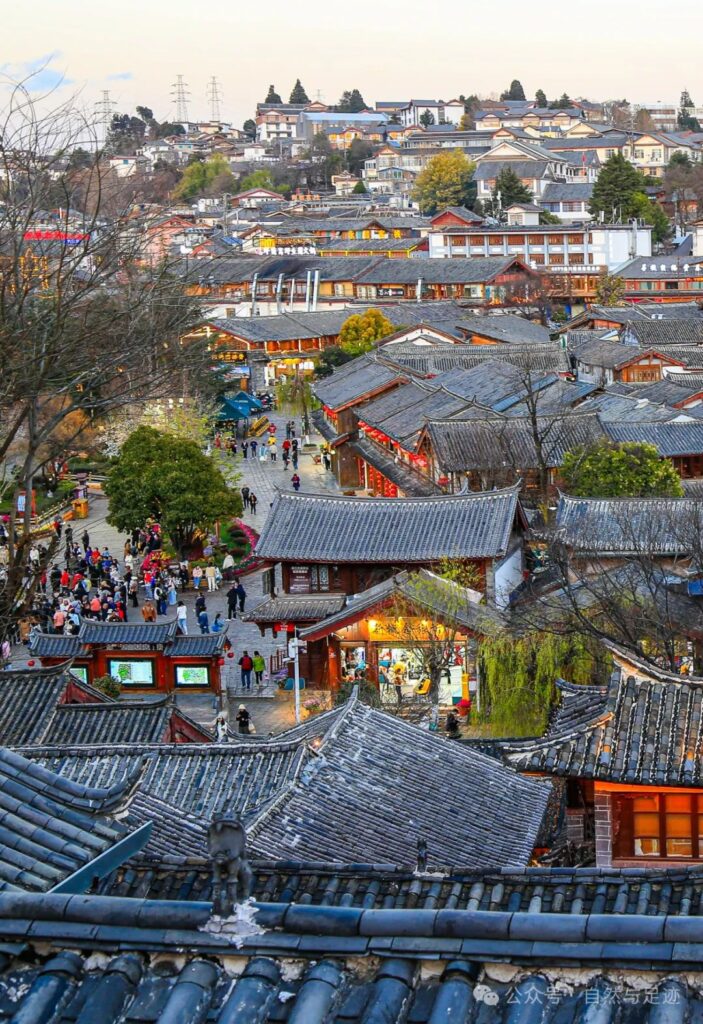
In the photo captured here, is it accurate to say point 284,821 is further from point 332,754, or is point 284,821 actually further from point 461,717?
point 461,717

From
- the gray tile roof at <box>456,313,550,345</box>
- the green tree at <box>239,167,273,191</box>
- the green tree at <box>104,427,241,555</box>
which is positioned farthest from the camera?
the green tree at <box>239,167,273,191</box>

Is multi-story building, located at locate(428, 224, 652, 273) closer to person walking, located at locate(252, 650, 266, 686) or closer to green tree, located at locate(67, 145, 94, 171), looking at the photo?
person walking, located at locate(252, 650, 266, 686)

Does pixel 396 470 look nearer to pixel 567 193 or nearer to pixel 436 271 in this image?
pixel 436 271

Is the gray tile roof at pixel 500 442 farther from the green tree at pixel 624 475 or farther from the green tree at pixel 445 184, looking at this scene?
the green tree at pixel 445 184

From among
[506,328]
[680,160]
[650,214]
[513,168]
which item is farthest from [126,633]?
[680,160]

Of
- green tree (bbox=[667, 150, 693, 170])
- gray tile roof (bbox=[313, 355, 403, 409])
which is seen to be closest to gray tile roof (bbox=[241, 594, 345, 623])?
gray tile roof (bbox=[313, 355, 403, 409])

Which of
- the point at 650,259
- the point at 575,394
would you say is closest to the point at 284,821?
the point at 575,394

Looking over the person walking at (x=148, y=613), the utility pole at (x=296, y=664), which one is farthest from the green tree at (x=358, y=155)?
the utility pole at (x=296, y=664)
